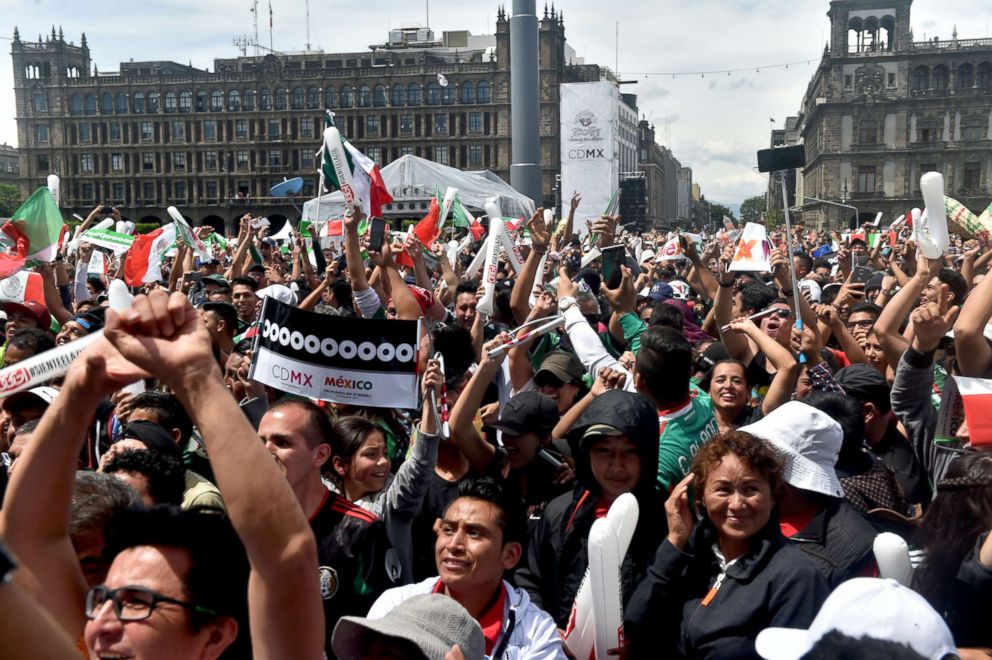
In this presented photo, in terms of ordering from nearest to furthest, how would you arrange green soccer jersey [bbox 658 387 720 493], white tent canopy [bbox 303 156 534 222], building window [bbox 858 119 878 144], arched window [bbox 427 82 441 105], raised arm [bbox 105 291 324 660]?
raised arm [bbox 105 291 324 660] → green soccer jersey [bbox 658 387 720 493] → white tent canopy [bbox 303 156 534 222] → building window [bbox 858 119 878 144] → arched window [bbox 427 82 441 105]

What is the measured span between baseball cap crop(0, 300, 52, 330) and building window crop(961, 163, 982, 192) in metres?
78.0

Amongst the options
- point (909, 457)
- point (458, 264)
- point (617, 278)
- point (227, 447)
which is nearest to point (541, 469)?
point (909, 457)

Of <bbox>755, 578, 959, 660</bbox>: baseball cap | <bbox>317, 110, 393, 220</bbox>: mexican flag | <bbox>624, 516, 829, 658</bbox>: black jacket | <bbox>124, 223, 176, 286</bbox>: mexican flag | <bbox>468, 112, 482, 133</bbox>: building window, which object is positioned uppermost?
<bbox>468, 112, 482, 133</bbox>: building window

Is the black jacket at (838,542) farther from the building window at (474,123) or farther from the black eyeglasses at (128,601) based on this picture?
the building window at (474,123)

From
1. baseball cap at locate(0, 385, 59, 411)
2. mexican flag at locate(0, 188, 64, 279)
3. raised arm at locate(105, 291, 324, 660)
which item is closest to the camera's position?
raised arm at locate(105, 291, 324, 660)

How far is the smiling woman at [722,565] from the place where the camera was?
278cm

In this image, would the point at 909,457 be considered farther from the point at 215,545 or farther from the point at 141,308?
the point at 141,308

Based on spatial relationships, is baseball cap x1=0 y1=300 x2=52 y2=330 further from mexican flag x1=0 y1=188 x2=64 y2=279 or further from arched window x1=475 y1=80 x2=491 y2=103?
arched window x1=475 y1=80 x2=491 y2=103

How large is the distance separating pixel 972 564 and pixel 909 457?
177cm

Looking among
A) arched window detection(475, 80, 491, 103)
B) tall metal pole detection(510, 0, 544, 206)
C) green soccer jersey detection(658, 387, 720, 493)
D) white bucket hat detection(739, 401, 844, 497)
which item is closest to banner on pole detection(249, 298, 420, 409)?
green soccer jersey detection(658, 387, 720, 493)

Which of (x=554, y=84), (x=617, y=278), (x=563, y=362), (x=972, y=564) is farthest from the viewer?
(x=554, y=84)

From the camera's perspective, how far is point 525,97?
102 feet

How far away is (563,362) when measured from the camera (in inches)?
200

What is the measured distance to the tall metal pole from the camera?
95.3 ft
